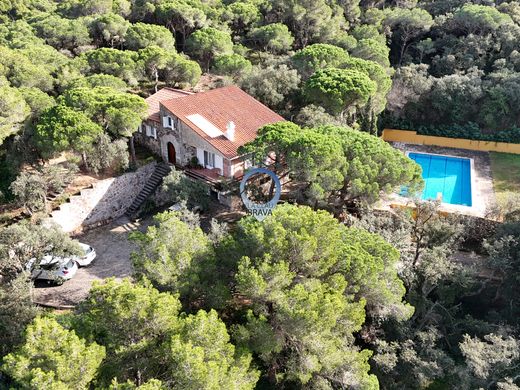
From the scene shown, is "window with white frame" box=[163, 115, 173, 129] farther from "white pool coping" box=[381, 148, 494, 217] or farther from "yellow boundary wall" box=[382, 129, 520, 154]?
A: "yellow boundary wall" box=[382, 129, 520, 154]

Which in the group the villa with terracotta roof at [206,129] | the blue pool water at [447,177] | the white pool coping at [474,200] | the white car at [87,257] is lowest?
the blue pool water at [447,177]

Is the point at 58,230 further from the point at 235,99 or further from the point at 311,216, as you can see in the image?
the point at 235,99

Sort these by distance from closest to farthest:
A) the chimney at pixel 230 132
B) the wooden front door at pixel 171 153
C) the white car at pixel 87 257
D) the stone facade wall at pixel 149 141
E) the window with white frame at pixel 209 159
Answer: the white car at pixel 87 257, the chimney at pixel 230 132, the window with white frame at pixel 209 159, the wooden front door at pixel 171 153, the stone facade wall at pixel 149 141

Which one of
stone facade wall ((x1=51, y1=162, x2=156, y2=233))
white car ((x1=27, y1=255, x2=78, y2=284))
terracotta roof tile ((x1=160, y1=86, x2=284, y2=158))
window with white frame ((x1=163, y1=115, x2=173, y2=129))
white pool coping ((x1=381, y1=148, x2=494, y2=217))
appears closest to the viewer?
white car ((x1=27, y1=255, x2=78, y2=284))

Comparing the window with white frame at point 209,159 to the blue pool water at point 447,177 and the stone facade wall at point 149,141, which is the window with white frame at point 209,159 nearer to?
the stone facade wall at point 149,141

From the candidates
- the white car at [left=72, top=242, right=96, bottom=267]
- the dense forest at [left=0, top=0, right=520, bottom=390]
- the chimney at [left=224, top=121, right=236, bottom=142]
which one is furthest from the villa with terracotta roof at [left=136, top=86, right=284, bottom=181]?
the white car at [left=72, top=242, right=96, bottom=267]

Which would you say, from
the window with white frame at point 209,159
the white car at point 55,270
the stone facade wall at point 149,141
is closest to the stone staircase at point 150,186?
the stone facade wall at point 149,141
